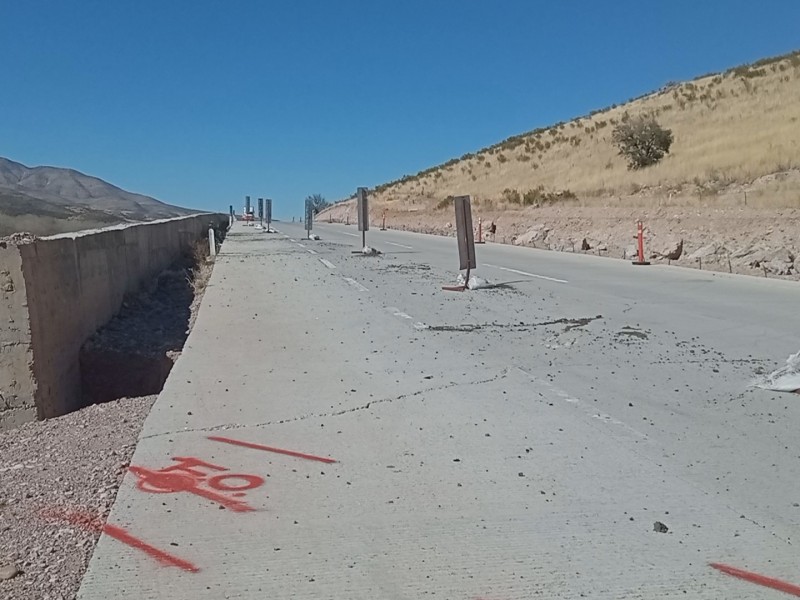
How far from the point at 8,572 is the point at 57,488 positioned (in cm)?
123

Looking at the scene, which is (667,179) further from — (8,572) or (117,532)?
(8,572)

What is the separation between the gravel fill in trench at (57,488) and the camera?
3.88 meters

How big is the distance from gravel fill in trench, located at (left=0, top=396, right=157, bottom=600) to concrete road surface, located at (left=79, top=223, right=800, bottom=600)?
17cm

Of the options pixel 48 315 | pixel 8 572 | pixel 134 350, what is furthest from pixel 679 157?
pixel 8 572

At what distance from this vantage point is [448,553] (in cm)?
402

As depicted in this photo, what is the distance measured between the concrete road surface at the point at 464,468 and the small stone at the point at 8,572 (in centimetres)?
38

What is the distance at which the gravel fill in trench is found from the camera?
153 inches

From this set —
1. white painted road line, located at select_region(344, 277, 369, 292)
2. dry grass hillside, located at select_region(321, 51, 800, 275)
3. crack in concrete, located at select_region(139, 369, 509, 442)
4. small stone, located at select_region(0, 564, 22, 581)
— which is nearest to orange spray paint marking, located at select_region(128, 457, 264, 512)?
crack in concrete, located at select_region(139, 369, 509, 442)

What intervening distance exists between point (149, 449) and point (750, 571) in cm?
367

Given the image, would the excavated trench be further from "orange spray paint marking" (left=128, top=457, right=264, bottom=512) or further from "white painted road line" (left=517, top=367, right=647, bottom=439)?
"orange spray paint marking" (left=128, top=457, right=264, bottom=512)

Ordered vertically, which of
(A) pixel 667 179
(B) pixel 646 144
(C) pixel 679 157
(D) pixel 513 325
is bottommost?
(D) pixel 513 325

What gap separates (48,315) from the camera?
30.3ft

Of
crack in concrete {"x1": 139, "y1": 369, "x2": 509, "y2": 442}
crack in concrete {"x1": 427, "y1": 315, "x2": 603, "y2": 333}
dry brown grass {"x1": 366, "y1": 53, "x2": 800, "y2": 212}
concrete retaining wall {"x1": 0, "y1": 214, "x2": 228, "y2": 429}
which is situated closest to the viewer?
crack in concrete {"x1": 139, "y1": 369, "x2": 509, "y2": 442}

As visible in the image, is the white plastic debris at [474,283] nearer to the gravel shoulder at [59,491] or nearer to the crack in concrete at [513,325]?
the crack in concrete at [513,325]
